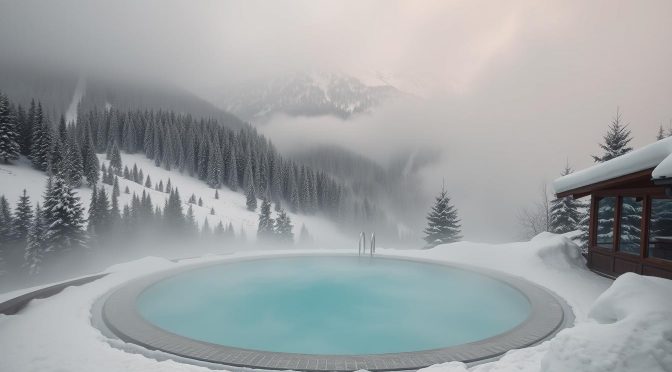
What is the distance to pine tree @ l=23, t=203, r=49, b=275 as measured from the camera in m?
22.5

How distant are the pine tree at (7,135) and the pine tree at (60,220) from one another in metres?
14.4

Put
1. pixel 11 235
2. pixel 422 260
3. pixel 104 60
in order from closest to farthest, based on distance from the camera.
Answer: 1. pixel 422 260
2. pixel 11 235
3. pixel 104 60

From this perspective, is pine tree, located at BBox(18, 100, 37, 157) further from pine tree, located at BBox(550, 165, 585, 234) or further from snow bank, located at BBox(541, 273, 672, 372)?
pine tree, located at BBox(550, 165, 585, 234)

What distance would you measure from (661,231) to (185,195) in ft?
157

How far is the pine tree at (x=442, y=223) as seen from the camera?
26.7 metres

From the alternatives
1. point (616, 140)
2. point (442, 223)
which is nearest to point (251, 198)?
point (442, 223)

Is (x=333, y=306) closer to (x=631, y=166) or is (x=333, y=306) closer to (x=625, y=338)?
(x=625, y=338)

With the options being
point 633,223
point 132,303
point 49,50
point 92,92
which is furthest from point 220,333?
point 49,50

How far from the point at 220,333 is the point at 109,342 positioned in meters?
2.47

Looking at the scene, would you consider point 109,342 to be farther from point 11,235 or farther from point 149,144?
point 149,144

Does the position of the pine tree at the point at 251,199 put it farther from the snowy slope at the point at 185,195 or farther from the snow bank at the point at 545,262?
the snow bank at the point at 545,262

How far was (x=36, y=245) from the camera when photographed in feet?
75.2

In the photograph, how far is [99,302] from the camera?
848 cm

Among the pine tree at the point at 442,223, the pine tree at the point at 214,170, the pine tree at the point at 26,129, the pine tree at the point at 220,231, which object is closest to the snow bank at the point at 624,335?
the pine tree at the point at 442,223
